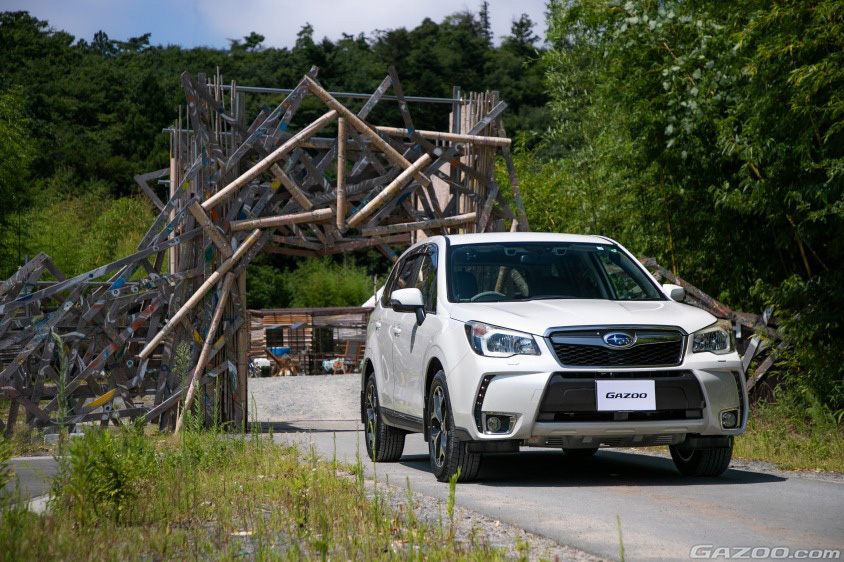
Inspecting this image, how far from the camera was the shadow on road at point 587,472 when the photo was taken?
8680 millimetres

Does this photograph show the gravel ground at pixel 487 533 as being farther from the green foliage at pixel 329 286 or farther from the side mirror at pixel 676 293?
the green foliage at pixel 329 286

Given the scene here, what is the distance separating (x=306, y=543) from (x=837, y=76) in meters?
7.95

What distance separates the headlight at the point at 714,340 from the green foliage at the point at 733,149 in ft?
13.2

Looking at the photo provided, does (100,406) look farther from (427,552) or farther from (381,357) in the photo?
(427,552)

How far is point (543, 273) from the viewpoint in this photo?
31.2 feet

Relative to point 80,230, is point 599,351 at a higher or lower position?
higher

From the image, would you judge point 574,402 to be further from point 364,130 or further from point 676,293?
point 364,130

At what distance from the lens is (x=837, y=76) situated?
11.4 metres

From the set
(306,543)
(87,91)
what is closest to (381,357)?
(306,543)

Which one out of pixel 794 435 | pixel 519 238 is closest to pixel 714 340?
pixel 519 238

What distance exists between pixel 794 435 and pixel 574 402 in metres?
6.52

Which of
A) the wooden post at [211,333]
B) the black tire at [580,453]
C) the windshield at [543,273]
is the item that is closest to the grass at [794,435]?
the black tire at [580,453]

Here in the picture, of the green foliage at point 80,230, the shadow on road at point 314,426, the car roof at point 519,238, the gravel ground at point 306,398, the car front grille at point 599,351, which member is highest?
the car roof at point 519,238

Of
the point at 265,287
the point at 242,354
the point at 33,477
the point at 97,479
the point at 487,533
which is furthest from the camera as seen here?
the point at 265,287
